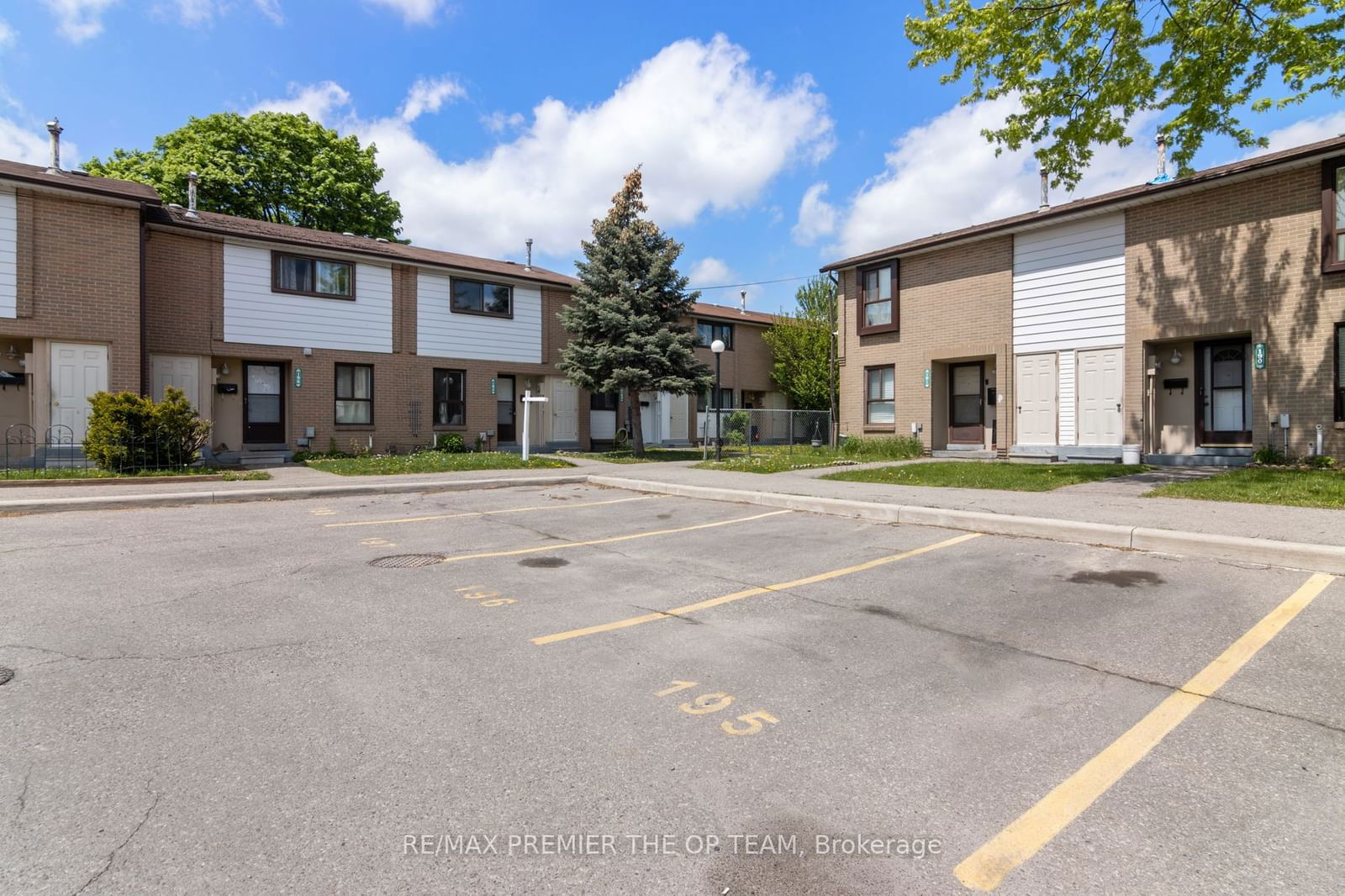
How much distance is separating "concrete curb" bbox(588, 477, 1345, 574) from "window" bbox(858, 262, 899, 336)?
11990mm

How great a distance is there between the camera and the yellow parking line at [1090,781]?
2313mm

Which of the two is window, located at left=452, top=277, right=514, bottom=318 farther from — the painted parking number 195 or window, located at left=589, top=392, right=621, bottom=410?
the painted parking number 195

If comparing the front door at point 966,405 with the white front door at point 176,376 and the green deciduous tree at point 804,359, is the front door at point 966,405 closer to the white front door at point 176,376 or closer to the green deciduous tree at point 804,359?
the green deciduous tree at point 804,359

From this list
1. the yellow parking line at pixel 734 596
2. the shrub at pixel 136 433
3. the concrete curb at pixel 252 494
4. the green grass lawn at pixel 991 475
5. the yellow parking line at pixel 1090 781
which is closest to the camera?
the yellow parking line at pixel 1090 781

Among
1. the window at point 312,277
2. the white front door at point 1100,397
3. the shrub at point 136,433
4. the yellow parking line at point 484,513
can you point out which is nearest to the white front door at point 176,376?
the window at point 312,277

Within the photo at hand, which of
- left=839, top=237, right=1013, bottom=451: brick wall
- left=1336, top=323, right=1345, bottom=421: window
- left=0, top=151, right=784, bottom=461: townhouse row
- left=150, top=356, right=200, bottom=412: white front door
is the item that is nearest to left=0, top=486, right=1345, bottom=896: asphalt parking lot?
left=1336, top=323, right=1345, bottom=421: window

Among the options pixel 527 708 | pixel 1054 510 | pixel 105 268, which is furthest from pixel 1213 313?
pixel 105 268

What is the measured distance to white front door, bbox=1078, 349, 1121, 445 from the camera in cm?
1700

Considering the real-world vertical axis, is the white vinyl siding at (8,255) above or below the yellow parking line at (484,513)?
above

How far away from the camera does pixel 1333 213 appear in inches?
532

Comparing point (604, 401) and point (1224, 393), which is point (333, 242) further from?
point (1224, 393)

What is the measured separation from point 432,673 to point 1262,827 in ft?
12.6

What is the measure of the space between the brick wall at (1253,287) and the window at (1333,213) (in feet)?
0.56

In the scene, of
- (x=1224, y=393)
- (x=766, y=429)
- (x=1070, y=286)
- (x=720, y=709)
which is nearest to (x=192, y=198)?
(x=766, y=429)
